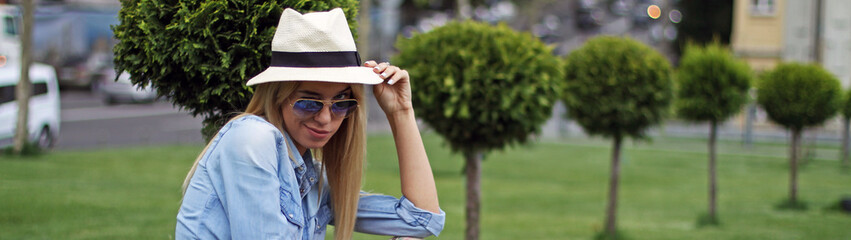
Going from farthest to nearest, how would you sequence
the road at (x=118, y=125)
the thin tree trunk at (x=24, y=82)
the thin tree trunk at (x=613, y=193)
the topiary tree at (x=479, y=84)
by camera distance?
the road at (x=118, y=125), the thin tree trunk at (x=24, y=82), the thin tree trunk at (x=613, y=193), the topiary tree at (x=479, y=84)

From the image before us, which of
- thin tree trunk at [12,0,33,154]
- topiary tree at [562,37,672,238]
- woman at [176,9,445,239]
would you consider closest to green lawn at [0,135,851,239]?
thin tree trunk at [12,0,33,154]

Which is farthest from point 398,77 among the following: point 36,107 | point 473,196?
point 36,107

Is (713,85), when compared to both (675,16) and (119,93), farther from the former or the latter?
(675,16)

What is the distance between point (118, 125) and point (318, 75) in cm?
2328

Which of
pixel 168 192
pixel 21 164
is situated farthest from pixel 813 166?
pixel 21 164

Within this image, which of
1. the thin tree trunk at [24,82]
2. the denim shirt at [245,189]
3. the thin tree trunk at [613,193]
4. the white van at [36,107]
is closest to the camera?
the denim shirt at [245,189]

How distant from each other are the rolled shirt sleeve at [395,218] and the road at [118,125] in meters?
15.6

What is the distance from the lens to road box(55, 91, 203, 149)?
770 inches

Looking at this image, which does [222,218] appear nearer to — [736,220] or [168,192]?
[168,192]

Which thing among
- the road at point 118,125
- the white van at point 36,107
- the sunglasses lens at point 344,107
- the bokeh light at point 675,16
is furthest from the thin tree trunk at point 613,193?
the bokeh light at point 675,16

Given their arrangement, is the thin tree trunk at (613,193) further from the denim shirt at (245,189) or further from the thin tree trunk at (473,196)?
the denim shirt at (245,189)

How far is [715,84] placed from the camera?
950 centimetres

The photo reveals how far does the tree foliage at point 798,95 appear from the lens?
36.5 ft

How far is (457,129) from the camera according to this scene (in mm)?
6336
